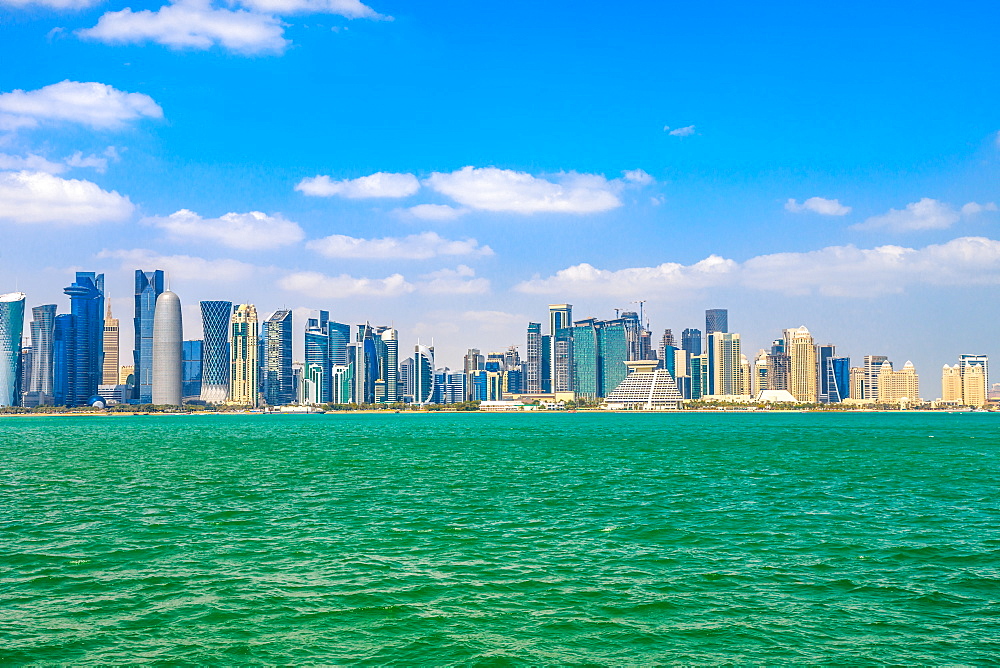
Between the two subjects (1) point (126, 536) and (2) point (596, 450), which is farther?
(2) point (596, 450)

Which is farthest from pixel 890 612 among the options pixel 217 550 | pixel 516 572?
pixel 217 550

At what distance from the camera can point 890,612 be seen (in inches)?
939

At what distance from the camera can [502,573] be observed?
28734mm

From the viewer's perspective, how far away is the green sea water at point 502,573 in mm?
20953

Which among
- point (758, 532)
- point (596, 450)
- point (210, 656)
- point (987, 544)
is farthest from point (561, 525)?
point (596, 450)

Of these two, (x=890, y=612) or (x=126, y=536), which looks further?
(x=126, y=536)

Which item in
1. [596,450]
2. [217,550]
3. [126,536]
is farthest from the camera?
[596,450]

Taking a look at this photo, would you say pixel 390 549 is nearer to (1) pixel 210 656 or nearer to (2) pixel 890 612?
(1) pixel 210 656

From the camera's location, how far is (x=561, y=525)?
39.2 metres

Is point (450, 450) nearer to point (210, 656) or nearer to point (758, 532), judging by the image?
point (758, 532)

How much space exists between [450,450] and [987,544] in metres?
77.2

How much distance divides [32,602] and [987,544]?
35.0 m

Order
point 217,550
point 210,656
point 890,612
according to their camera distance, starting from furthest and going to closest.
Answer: point 217,550 < point 890,612 < point 210,656

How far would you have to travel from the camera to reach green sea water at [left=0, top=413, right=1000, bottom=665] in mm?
20953
